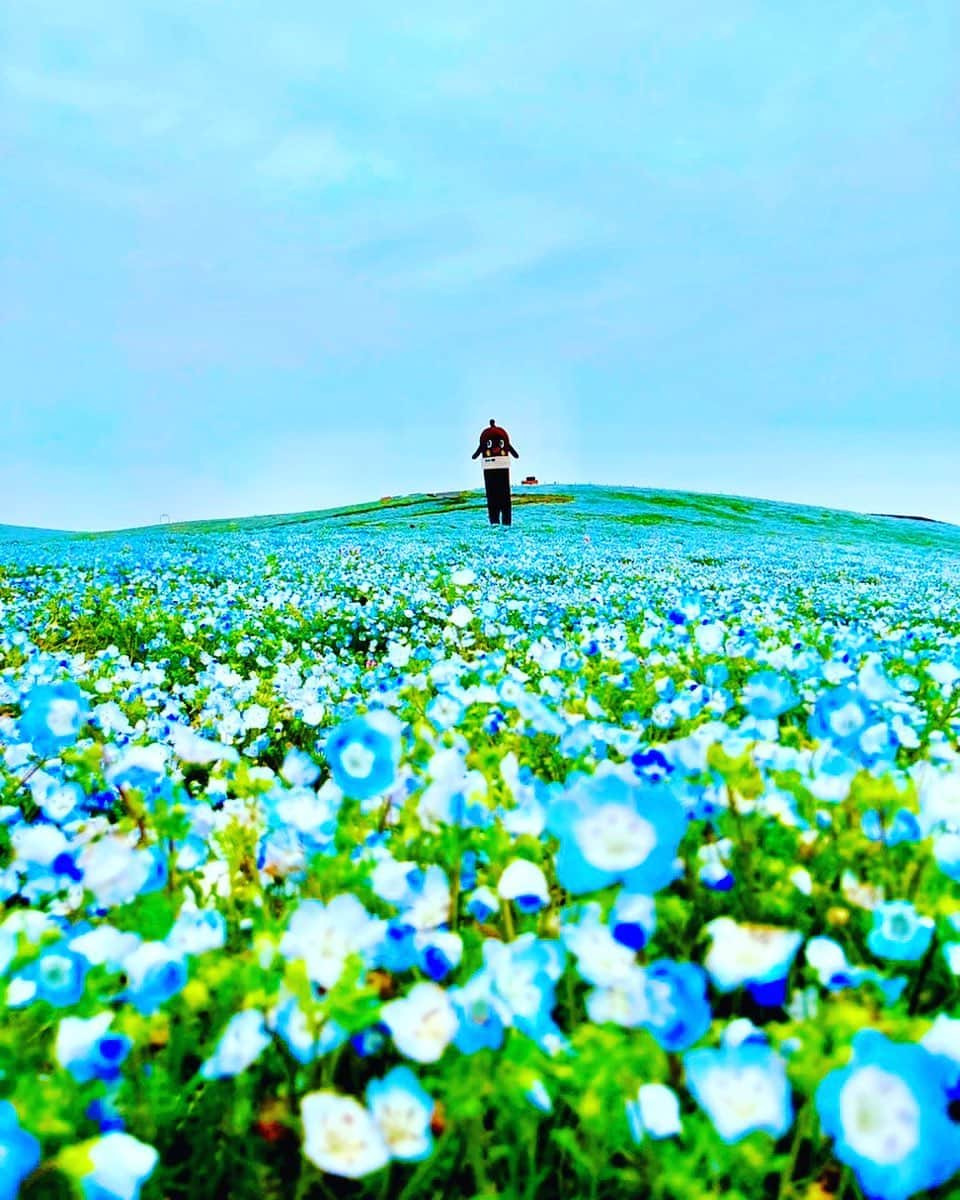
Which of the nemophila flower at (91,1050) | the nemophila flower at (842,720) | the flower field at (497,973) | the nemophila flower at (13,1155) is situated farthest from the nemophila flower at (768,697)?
the nemophila flower at (13,1155)

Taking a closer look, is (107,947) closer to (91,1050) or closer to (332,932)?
(91,1050)

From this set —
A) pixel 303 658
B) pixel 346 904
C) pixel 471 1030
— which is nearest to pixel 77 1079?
pixel 346 904

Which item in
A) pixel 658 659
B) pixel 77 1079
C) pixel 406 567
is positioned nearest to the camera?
pixel 77 1079

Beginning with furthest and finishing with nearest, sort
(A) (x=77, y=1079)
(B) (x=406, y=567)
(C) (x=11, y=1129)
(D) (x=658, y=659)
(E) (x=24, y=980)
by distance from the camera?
(B) (x=406, y=567), (D) (x=658, y=659), (E) (x=24, y=980), (A) (x=77, y=1079), (C) (x=11, y=1129)

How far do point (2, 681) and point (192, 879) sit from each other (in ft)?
12.4

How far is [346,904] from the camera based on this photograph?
1.54 metres

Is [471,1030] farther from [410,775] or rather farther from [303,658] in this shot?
[303,658]

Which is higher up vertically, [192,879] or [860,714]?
[860,714]

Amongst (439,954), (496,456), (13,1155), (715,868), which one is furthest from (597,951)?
(496,456)

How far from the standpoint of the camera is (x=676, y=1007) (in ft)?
4.38

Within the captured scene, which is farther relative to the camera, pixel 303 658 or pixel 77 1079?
pixel 303 658

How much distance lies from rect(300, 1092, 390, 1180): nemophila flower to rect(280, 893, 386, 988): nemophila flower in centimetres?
32

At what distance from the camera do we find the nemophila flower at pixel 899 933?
1.40m

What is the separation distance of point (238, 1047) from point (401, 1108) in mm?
255
